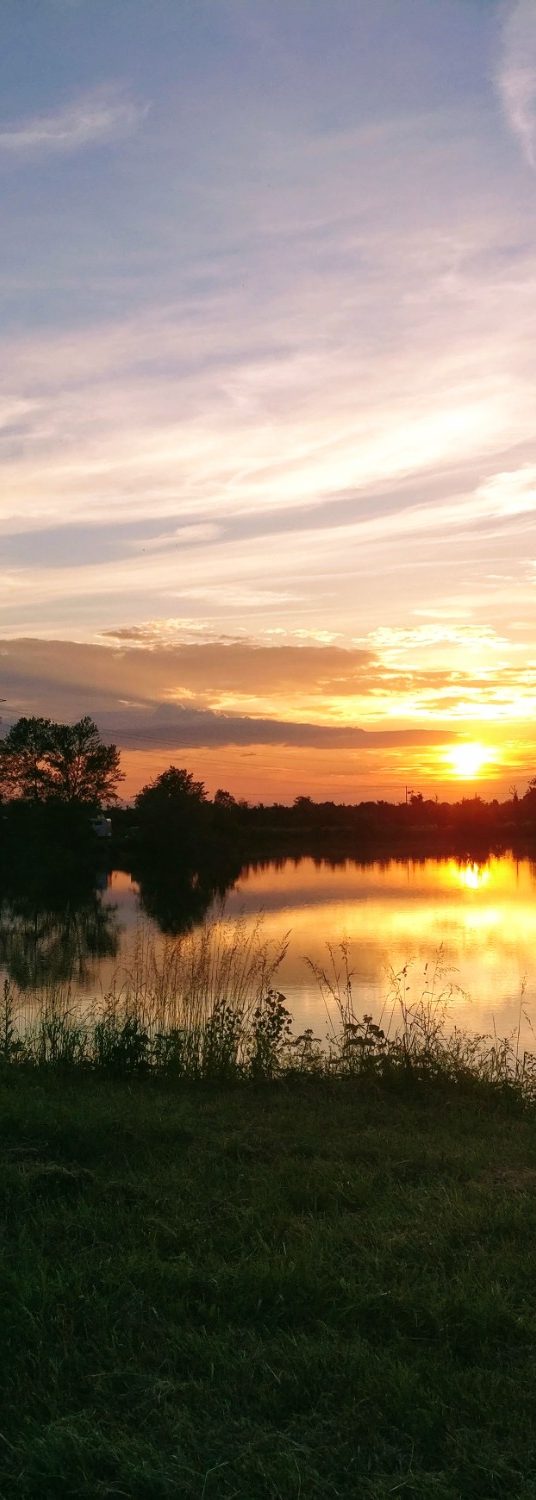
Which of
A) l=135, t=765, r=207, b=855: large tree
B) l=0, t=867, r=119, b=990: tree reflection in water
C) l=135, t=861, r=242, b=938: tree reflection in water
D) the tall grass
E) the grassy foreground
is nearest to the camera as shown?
the grassy foreground

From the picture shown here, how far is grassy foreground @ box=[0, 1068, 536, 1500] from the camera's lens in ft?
12.1

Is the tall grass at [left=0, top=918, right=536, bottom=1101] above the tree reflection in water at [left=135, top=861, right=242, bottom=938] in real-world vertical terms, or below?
above

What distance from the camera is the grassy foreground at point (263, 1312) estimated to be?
12.1ft

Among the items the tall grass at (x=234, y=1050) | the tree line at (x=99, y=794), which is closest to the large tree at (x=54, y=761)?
the tree line at (x=99, y=794)

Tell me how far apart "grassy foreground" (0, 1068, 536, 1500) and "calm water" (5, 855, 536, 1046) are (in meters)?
7.77

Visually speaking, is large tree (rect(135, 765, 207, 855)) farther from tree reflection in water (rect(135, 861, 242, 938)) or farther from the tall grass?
the tall grass

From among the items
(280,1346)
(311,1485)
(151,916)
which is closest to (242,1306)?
(280,1346)

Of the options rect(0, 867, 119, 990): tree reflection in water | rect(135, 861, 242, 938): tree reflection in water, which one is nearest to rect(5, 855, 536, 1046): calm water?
rect(0, 867, 119, 990): tree reflection in water

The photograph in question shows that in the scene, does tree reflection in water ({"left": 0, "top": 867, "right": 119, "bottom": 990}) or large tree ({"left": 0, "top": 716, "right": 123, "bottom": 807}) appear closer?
tree reflection in water ({"left": 0, "top": 867, "right": 119, "bottom": 990})

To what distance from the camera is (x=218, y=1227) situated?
589cm

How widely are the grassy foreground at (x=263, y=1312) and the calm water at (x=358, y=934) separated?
777cm

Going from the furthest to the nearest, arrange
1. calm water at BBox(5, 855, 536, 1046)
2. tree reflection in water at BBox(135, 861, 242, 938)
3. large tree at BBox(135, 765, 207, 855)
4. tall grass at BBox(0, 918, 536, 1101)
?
large tree at BBox(135, 765, 207, 855)
tree reflection in water at BBox(135, 861, 242, 938)
calm water at BBox(5, 855, 536, 1046)
tall grass at BBox(0, 918, 536, 1101)

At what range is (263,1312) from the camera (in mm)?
4895

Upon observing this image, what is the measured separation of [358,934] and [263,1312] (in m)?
23.1
